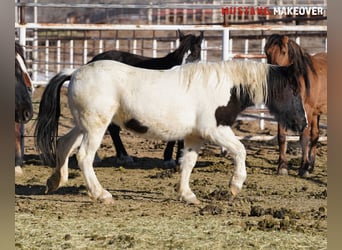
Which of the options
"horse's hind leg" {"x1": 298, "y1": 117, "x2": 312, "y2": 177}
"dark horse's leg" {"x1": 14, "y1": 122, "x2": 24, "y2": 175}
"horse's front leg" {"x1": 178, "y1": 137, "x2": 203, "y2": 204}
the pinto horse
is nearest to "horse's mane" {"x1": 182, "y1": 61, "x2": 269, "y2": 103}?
the pinto horse

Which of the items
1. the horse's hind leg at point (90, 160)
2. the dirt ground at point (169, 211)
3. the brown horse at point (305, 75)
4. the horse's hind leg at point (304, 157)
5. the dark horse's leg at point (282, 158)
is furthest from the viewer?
the dark horse's leg at point (282, 158)

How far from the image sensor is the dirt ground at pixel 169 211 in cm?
423

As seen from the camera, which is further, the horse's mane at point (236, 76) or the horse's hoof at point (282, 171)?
the horse's hoof at point (282, 171)

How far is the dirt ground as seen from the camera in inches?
167

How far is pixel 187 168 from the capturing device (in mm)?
5789

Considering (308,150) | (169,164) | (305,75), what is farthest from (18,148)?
(308,150)

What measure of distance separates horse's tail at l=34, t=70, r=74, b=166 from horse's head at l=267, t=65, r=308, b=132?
1.91 m

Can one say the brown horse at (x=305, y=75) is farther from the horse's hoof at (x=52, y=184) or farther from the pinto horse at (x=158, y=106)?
the horse's hoof at (x=52, y=184)

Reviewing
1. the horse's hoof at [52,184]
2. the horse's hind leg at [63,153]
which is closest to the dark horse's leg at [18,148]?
the horse's hoof at [52,184]

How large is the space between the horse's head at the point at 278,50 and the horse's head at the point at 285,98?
1.97 meters

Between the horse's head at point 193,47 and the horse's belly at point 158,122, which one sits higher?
the horse's head at point 193,47

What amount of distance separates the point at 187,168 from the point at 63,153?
115cm

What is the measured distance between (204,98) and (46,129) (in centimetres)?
148

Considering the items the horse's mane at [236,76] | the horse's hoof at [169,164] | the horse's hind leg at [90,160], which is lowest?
the horse's hoof at [169,164]
